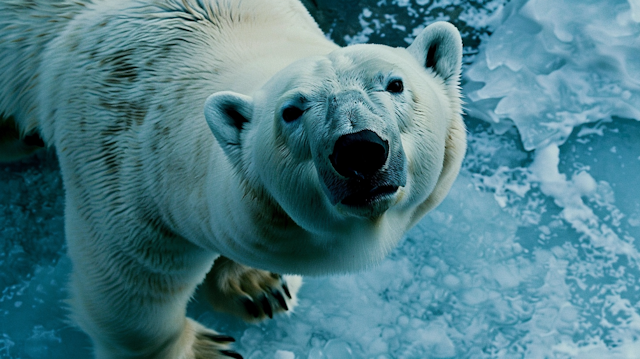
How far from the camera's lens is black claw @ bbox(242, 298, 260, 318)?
118 inches

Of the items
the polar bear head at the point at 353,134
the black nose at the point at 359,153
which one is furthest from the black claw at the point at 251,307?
the black nose at the point at 359,153

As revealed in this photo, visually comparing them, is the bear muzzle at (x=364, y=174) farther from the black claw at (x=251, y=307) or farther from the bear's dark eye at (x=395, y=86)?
the black claw at (x=251, y=307)

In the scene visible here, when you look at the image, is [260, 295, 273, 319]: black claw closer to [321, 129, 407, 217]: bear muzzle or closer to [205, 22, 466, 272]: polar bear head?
[205, 22, 466, 272]: polar bear head

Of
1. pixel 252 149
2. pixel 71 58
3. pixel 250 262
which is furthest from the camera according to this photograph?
A: pixel 71 58

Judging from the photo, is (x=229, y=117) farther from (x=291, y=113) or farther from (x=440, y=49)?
(x=440, y=49)

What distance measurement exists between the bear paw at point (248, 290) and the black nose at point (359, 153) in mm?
1769

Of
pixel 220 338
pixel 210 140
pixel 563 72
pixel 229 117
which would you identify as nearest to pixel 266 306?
pixel 220 338

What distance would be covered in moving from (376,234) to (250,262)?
455 mm

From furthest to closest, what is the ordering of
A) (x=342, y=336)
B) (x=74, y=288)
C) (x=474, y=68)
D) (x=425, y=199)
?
(x=474, y=68)
(x=342, y=336)
(x=74, y=288)
(x=425, y=199)

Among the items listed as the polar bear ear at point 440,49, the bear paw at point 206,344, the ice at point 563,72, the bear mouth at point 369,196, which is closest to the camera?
the bear mouth at point 369,196

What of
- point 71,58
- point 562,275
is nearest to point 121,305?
point 71,58

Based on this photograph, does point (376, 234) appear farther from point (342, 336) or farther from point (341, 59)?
point (342, 336)

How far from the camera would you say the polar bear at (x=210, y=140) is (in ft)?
4.82

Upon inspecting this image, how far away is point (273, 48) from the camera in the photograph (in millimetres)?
2062
